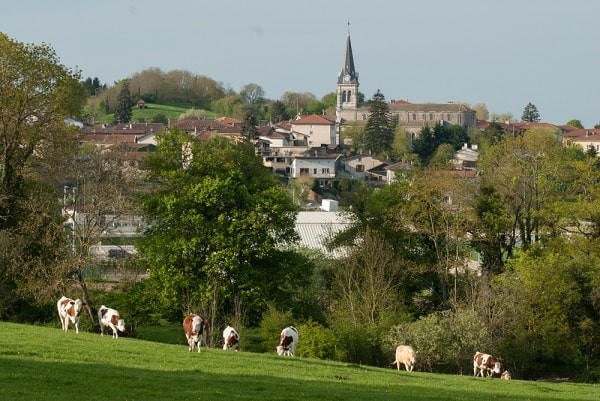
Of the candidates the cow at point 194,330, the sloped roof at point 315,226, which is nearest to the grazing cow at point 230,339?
Result: the cow at point 194,330

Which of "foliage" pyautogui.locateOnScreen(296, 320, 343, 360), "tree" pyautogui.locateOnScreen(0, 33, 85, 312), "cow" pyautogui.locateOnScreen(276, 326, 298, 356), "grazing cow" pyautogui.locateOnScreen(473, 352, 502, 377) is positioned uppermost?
"tree" pyautogui.locateOnScreen(0, 33, 85, 312)

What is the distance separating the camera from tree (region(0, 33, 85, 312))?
39.2 meters

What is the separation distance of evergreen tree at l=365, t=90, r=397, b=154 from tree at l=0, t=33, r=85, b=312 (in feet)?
456

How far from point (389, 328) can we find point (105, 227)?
1010cm

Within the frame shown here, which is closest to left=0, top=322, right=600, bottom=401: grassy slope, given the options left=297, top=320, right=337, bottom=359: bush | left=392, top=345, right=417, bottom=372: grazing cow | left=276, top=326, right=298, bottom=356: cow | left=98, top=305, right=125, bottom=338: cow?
left=98, top=305, right=125, bottom=338: cow

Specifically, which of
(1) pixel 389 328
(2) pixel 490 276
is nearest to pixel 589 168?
(2) pixel 490 276

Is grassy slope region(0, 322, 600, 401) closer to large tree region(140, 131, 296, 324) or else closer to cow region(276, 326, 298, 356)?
cow region(276, 326, 298, 356)

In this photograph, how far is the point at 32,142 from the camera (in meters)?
41.9

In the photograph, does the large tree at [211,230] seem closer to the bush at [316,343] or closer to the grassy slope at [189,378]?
the bush at [316,343]

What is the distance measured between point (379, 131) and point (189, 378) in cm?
16749

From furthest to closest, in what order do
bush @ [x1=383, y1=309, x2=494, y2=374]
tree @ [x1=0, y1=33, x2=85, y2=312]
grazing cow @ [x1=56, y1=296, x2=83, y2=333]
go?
tree @ [x1=0, y1=33, x2=85, y2=312] → bush @ [x1=383, y1=309, x2=494, y2=374] → grazing cow @ [x1=56, y1=296, x2=83, y2=333]

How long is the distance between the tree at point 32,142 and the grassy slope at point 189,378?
10.00m

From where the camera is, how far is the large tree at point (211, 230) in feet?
136

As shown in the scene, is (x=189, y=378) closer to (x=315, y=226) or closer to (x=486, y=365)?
(x=486, y=365)
